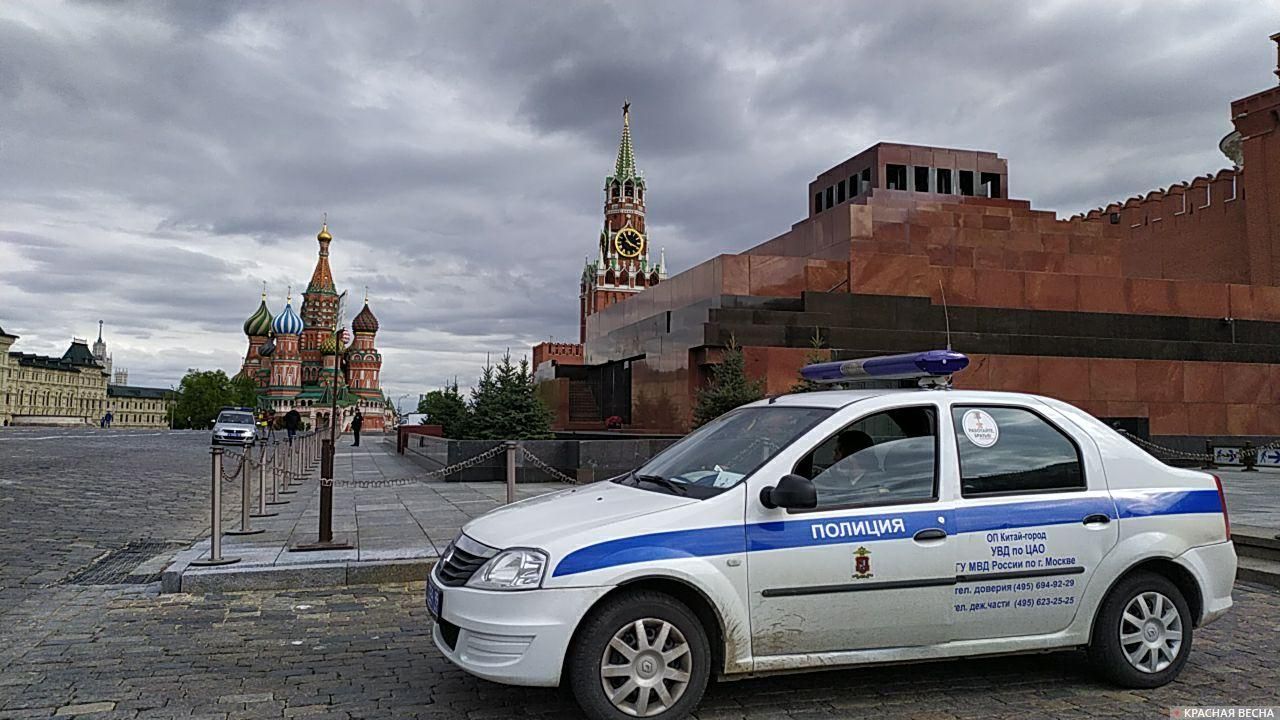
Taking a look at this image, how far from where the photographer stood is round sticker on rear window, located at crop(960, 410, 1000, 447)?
4.87 m

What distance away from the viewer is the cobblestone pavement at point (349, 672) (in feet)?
14.9

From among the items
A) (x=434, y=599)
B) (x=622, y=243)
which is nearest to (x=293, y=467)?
(x=434, y=599)

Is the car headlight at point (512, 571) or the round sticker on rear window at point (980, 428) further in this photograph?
the round sticker on rear window at point (980, 428)

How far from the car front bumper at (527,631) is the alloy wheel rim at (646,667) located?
0.22m

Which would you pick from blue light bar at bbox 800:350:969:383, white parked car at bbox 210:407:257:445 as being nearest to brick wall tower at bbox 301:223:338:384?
white parked car at bbox 210:407:257:445

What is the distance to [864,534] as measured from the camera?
4.46m

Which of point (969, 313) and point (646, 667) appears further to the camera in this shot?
point (969, 313)

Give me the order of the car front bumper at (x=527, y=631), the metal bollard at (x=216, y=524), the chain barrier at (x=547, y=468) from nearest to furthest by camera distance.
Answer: the car front bumper at (x=527, y=631) < the metal bollard at (x=216, y=524) < the chain barrier at (x=547, y=468)

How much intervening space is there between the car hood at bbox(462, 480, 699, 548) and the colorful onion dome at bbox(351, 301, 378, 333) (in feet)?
368

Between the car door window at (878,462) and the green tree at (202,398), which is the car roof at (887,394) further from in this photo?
the green tree at (202,398)

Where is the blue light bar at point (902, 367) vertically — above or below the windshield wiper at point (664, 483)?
above

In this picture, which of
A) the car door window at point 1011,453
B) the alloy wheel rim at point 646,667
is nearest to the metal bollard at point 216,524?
the alloy wheel rim at point 646,667

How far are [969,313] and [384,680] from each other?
69.6ft

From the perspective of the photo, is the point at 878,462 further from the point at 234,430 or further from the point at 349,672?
the point at 234,430
